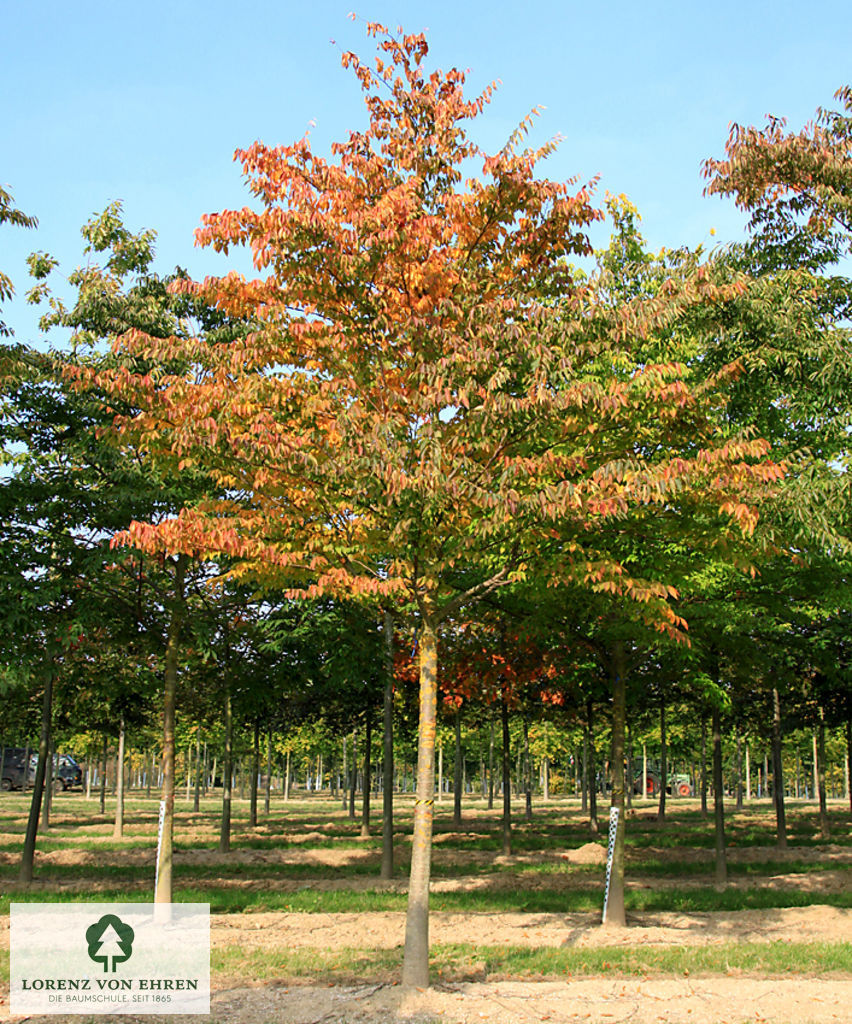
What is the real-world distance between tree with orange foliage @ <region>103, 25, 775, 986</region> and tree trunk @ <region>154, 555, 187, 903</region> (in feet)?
13.2

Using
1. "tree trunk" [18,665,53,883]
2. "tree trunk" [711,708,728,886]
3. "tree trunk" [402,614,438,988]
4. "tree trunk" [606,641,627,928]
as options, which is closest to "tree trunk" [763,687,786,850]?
"tree trunk" [711,708,728,886]

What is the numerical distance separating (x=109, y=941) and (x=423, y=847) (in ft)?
14.7

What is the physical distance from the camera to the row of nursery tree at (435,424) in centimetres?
866

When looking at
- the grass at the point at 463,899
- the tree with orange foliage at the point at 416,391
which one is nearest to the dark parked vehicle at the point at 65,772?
the grass at the point at 463,899

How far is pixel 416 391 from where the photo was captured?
9188mm

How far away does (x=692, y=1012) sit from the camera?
730cm

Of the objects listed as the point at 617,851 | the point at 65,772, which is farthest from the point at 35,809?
the point at 65,772

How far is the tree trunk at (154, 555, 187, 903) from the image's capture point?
1238 centimetres

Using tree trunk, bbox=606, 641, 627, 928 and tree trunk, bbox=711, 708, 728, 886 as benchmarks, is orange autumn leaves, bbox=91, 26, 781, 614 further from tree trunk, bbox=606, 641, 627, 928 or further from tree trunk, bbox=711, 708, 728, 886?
tree trunk, bbox=711, 708, 728, 886

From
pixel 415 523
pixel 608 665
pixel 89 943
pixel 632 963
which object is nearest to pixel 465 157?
pixel 415 523

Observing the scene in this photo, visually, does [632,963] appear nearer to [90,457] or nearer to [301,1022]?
[301,1022]

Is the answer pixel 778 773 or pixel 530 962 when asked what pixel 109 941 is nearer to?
pixel 530 962

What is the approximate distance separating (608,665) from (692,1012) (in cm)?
696

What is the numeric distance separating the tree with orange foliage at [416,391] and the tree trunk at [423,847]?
22mm
